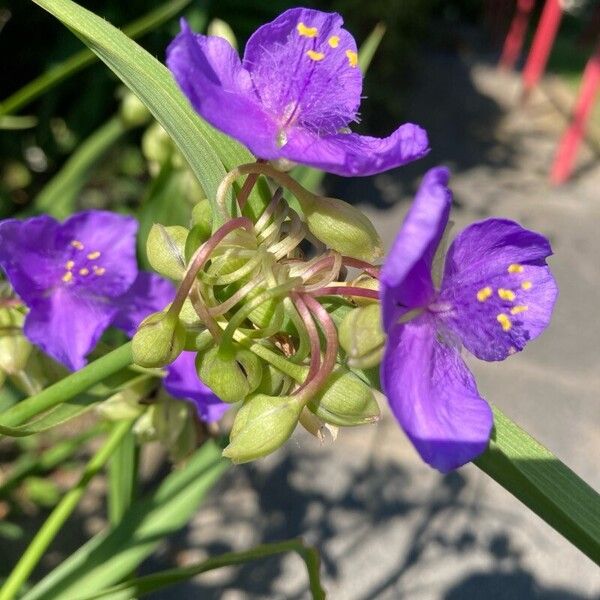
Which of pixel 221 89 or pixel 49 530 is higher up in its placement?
pixel 221 89

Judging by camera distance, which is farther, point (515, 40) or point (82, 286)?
point (515, 40)

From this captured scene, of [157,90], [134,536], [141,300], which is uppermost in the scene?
[157,90]

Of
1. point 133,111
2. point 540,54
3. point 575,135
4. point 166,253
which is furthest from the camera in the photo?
point 540,54

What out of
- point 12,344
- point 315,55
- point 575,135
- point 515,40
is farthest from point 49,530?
point 515,40

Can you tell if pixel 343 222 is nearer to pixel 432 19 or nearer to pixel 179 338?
pixel 179 338

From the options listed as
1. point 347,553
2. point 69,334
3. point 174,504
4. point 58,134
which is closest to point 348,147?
point 69,334

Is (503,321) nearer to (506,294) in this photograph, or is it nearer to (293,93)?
(506,294)

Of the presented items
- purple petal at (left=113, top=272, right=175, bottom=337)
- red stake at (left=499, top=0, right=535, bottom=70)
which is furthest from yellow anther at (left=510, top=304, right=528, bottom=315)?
red stake at (left=499, top=0, right=535, bottom=70)
